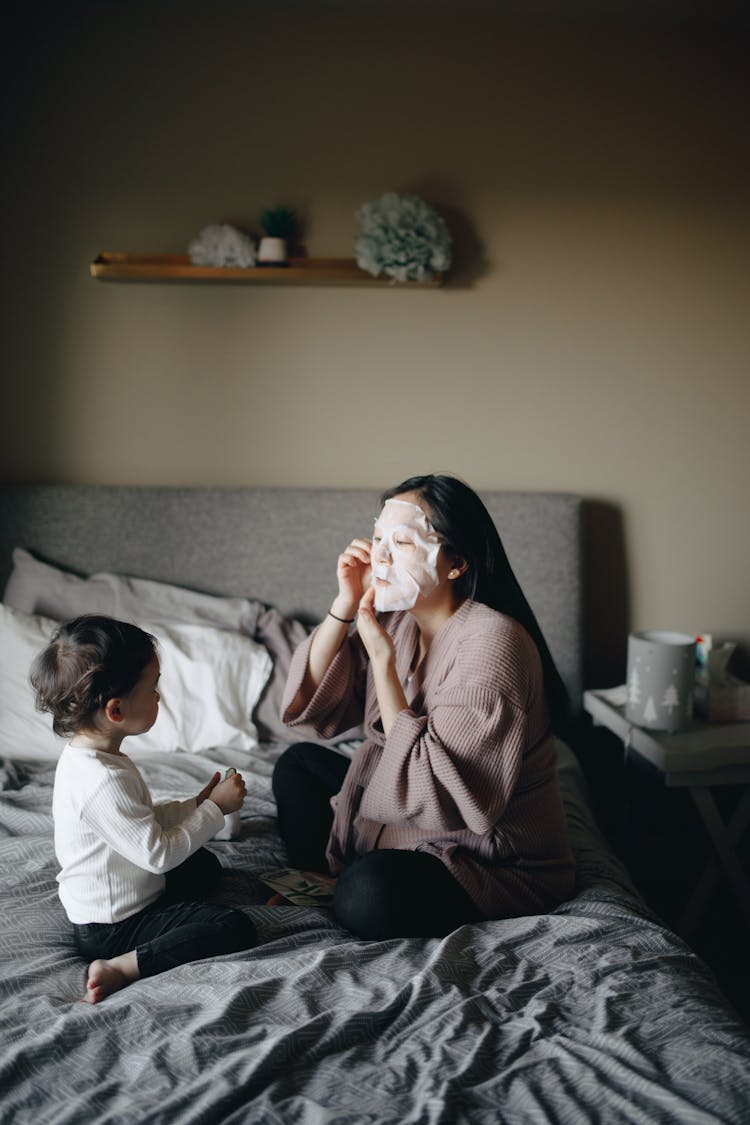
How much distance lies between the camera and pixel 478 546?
170 centimetres

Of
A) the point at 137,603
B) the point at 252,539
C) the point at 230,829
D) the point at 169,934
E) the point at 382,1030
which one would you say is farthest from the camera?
the point at 252,539

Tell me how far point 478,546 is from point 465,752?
40 cm

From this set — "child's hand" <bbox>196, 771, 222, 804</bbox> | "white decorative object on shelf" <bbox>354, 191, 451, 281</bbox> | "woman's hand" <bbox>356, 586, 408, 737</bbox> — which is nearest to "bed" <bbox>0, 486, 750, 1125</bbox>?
"child's hand" <bbox>196, 771, 222, 804</bbox>

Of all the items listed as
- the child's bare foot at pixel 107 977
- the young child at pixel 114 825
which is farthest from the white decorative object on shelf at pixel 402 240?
the child's bare foot at pixel 107 977

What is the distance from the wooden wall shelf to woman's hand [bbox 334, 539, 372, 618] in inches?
39.9

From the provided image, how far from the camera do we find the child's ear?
1.37m

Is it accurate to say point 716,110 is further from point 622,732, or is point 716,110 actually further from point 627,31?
point 622,732

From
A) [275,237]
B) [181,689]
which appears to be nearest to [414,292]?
[275,237]

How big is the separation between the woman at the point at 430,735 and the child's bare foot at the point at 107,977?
1.14ft

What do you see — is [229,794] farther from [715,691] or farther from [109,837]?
[715,691]

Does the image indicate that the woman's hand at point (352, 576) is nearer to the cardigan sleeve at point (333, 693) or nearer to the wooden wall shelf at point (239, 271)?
the cardigan sleeve at point (333, 693)

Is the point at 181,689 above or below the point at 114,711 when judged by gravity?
below

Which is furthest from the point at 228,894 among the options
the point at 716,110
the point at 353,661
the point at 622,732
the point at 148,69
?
the point at 716,110

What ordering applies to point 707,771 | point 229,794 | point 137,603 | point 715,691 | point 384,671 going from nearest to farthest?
point 229,794, point 384,671, point 707,771, point 715,691, point 137,603
